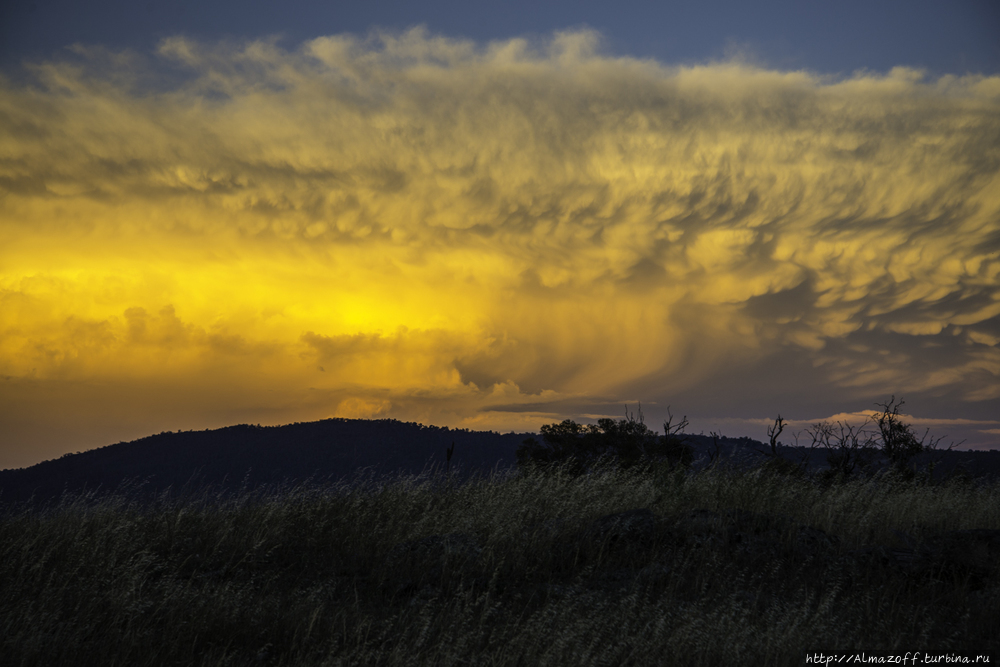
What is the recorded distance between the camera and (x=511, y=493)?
10.3m

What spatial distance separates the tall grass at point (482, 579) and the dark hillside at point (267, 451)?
59.7 meters

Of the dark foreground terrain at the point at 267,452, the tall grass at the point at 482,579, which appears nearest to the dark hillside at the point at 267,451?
the dark foreground terrain at the point at 267,452

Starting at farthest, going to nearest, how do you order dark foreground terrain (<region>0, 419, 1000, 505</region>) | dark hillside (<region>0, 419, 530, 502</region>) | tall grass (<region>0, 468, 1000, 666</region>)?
dark hillside (<region>0, 419, 530, 502</region>), dark foreground terrain (<region>0, 419, 1000, 505</region>), tall grass (<region>0, 468, 1000, 666</region>)

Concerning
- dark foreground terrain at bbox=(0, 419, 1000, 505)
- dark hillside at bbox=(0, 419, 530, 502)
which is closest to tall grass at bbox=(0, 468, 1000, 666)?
dark foreground terrain at bbox=(0, 419, 1000, 505)

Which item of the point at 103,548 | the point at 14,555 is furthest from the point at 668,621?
the point at 14,555

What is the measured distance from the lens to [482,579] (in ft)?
24.8

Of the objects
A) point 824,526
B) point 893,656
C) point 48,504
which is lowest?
point 893,656

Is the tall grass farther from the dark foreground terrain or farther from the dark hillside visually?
the dark hillside

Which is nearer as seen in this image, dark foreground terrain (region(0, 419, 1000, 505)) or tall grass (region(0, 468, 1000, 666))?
tall grass (region(0, 468, 1000, 666))

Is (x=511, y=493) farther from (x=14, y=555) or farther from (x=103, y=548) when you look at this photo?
(x=14, y=555)

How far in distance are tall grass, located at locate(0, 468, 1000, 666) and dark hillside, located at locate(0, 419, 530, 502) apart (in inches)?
2351

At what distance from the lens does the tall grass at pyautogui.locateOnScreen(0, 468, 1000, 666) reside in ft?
18.6

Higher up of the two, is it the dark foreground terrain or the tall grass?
the dark foreground terrain

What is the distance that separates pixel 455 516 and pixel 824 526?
5.95 m
